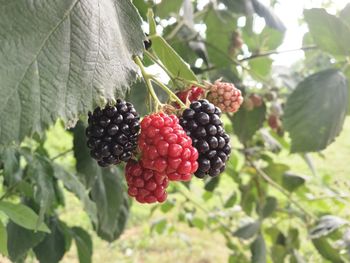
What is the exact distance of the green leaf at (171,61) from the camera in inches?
33.1

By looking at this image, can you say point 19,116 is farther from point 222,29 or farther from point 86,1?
point 222,29

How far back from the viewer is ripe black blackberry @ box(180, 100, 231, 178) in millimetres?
728

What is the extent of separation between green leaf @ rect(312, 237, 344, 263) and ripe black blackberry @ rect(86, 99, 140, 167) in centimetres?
121

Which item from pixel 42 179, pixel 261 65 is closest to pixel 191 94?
pixel 42 179

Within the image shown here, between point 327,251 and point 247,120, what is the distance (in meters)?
0.50

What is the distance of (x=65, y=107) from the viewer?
1.87 feet

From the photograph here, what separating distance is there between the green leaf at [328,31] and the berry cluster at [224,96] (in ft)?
2.08

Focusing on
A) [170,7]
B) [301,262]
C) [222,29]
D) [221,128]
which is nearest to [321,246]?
[301,262]

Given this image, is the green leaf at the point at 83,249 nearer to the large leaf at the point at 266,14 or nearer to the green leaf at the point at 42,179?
the green leaf at the point at 42,179

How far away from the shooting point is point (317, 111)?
1.42m

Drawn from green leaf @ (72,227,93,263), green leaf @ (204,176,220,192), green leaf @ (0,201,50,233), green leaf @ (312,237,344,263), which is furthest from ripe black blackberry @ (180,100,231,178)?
green leaf @ (204,176,220,192)

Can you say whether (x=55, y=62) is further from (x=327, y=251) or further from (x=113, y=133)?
(x=327, y=251)

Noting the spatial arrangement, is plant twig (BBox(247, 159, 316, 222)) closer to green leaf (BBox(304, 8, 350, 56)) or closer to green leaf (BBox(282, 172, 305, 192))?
green leaf (BBox(282, 172, 305, 192))

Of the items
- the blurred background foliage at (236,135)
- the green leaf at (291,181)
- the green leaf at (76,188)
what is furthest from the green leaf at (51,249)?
the green leaf at (291,181)
